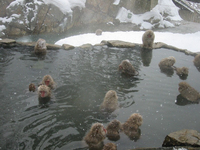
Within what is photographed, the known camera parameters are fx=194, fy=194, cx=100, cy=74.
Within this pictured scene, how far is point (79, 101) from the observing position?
452 cm

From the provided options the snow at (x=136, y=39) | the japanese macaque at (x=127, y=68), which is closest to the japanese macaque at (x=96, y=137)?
the japanese macaque at (x=127, y=68)

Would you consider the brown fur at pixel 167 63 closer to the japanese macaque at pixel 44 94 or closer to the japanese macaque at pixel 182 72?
the japanese macaque at pixel 182 72

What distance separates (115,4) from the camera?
1964cm

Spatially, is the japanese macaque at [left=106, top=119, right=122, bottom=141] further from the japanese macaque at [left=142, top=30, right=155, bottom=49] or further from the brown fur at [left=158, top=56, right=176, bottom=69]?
the japanese macaque at [left=142, top=30, right=155, bottom=49]

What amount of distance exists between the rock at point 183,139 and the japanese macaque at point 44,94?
2719 mm

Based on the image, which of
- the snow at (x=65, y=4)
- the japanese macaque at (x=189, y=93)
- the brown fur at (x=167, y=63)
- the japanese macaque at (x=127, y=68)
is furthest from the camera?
the snow at (x=65, y=4)

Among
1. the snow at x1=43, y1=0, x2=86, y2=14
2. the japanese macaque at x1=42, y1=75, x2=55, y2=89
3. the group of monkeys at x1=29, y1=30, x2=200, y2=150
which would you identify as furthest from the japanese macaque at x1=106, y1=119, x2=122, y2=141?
the snow at x1=43, y1=0, x2=86, y2=14

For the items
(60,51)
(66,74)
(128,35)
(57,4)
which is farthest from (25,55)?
(57,4)

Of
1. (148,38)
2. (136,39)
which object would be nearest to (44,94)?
(148,38)

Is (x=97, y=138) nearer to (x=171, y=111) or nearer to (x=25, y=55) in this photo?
(x=171, y=111)

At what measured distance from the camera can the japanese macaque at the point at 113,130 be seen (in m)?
3.44

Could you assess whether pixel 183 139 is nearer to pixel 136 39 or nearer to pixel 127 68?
pixel 127 68

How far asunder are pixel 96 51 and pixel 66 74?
8.23 ft

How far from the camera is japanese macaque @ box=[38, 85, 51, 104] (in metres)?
4.47
